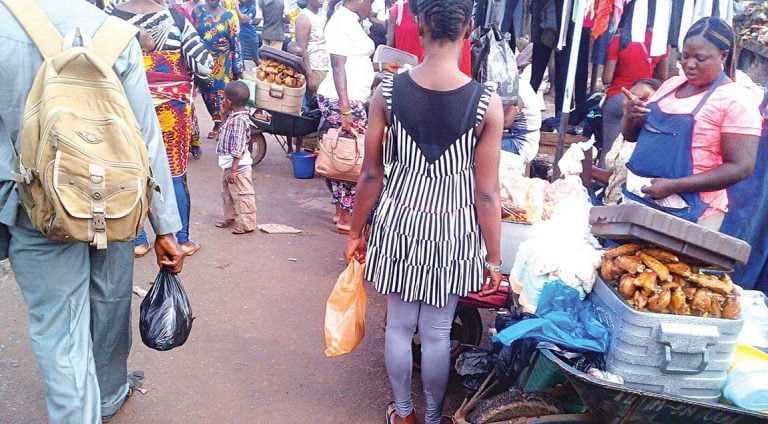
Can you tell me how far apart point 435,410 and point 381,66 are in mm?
3689

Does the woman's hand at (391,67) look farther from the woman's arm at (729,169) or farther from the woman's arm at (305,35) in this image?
the woman's arm at (729,169)

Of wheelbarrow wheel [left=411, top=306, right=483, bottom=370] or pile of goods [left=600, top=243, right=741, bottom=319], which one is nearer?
pile of goods [left=600, top=243, right=741, bottom=319]

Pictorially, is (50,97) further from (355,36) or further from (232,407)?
(355,36)

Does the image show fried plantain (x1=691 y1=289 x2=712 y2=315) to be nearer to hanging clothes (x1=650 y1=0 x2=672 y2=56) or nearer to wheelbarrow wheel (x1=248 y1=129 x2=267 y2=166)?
hanging clothes (x1=650 y1=0 x2=672 y2=56)

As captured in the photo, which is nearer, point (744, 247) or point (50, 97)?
point (50, 97)

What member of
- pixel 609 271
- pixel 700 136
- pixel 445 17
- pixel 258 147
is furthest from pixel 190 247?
pixel 700 136

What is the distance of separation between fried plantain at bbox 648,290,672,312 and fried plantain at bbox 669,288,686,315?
1.2 inches

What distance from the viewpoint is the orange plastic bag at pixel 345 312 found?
10.3 ft

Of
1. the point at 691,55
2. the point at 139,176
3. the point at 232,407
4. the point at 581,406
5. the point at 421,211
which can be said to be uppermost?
the point at 691,55

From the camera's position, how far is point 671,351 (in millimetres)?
2408

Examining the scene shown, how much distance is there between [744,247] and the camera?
2.43 m

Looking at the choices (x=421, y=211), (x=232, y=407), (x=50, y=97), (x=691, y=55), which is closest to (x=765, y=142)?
(x=691, y=55)

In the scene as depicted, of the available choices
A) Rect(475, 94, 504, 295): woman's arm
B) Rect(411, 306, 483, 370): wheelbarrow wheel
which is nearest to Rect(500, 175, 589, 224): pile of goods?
Rect(411, 306, 483, 370): wheelbarrow wheel

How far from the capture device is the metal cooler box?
94.5 inches
